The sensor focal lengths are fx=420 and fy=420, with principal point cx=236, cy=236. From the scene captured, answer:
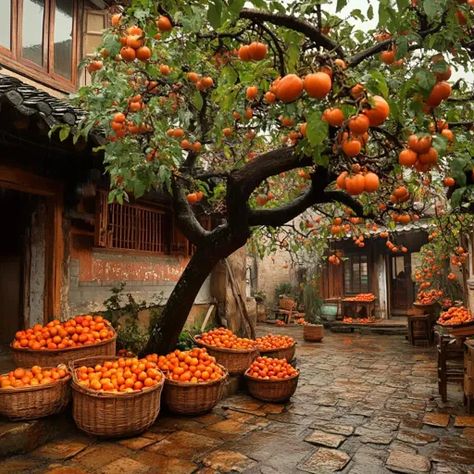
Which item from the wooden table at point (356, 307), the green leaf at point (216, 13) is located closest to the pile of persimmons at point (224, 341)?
the green leaf at point (216, 13)

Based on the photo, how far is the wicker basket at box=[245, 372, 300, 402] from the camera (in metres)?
5.92

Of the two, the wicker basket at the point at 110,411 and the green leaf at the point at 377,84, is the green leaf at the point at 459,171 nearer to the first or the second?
the green leaf at the point at 377,84

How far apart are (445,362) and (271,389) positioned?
2.63 meters

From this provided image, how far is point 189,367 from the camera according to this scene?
208 inches

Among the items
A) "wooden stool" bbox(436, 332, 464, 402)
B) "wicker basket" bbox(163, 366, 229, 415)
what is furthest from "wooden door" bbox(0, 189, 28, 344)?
"wooden stool" bbox(436, 332, 464, 402)

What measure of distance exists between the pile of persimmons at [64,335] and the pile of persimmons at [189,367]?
77cm

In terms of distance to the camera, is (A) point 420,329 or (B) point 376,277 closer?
(A) point 420,329

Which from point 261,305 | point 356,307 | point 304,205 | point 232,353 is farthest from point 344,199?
point 261,305

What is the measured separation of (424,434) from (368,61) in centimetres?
413

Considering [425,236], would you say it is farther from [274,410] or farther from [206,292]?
[274,410]

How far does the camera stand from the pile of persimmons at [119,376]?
4.30 meters

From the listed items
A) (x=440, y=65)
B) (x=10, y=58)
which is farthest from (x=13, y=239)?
(x=440, y=65)

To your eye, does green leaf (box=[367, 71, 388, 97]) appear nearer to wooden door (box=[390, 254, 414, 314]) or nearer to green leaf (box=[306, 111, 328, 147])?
green leaf (box=[306, 111, 328, 147])

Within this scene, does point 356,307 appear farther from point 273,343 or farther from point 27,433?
point 27,433
